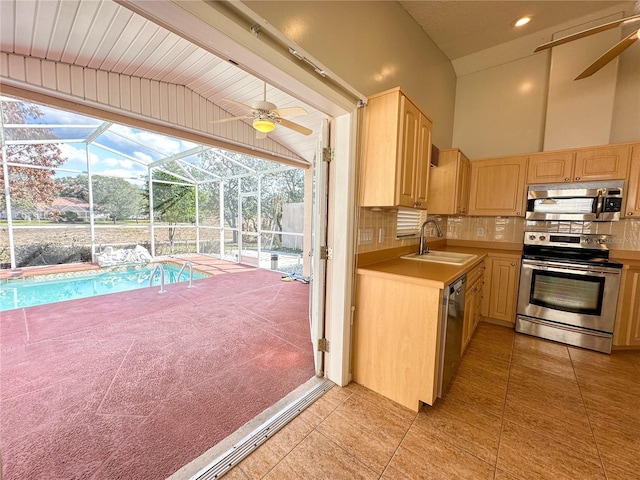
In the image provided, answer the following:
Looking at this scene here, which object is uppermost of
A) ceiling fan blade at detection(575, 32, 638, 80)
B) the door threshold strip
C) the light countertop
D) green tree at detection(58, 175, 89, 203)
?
ceiling fan blade at detection(575, 32, 638, 80)

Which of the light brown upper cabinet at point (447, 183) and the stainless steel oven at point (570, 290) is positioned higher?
the light brown upper cabinet at point (447, 183)

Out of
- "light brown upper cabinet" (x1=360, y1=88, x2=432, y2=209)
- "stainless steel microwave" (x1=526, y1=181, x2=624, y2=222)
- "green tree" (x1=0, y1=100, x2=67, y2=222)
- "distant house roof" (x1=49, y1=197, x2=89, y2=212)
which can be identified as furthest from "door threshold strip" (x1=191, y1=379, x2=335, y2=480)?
"distant house roof" (x1=49, y1=197, x2=89, y2=212)

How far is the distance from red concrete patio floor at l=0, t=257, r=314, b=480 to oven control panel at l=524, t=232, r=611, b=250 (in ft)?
10.1

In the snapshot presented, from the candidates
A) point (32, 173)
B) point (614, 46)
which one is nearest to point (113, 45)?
point (614, 46)

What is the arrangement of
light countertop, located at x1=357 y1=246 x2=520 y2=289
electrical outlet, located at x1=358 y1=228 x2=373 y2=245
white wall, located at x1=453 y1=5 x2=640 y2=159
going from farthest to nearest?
1. white wall, located at x1=453 y1=5 x2=640 y2=159
2. electrical outlet, located at x1=358 y1=228 x2=373 y2=245
3. light countertop, located at x1=357 y1=246 x2=520 y2=289

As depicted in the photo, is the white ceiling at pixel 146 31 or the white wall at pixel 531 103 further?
the white wall at pixel 531 103

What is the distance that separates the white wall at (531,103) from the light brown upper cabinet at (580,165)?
7.8 inches

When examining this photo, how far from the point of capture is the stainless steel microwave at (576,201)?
2.75 meters

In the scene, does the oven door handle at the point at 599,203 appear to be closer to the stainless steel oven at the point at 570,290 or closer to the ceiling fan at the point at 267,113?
the stainless steel oven at the point at 570,290

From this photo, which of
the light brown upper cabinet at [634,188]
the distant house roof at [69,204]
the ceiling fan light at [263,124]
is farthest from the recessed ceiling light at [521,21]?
the distant house roof at [69,204]

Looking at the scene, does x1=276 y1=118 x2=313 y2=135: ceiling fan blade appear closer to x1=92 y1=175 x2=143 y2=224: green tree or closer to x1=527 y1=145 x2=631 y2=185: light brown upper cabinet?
x1=527 y1=145 x2=631 y2=185: light brown upper cabinet

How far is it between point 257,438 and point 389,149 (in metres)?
2.10

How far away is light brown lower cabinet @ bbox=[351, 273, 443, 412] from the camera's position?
1729 mm

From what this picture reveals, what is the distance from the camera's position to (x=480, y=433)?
1643mm
